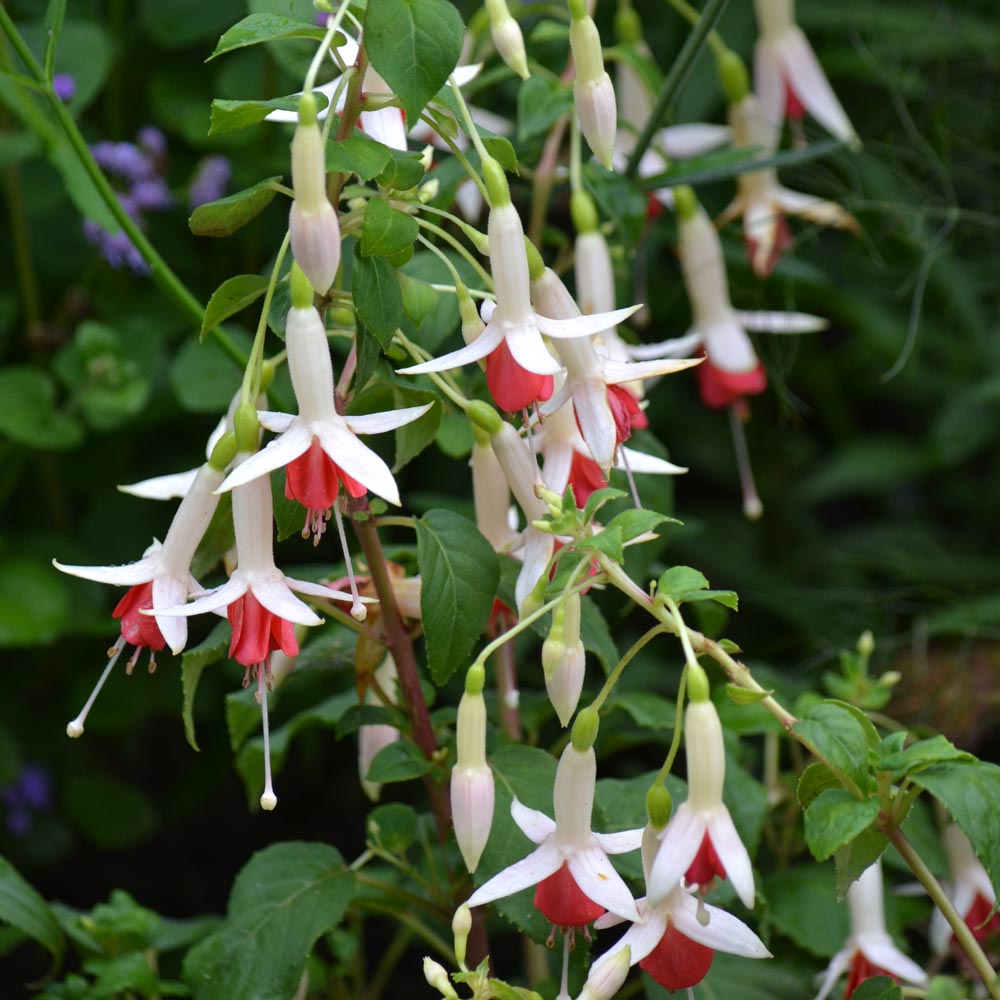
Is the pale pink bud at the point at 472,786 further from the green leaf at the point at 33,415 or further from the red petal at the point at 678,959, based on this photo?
the green leaf at the point at 33,415

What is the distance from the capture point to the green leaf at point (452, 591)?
1.86 ft

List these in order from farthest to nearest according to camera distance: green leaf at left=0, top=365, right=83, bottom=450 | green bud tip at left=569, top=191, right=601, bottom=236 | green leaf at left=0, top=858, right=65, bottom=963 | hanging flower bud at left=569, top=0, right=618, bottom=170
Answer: green leaf at left=0, top=365, right=83, bottom=450
green bud tip at left=569, top=191, right=601, bottom=236
green leaf at left=0, top=858, right=65, bottom=963
hanging flower bud at left=569, top=0, right=618, bottom=170

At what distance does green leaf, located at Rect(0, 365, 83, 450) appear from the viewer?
1040 mm

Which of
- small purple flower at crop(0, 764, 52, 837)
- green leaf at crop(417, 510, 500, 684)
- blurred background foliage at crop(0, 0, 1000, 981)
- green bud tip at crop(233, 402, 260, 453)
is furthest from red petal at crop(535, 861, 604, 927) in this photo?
small purple flower at crop(0, 764, 52, 837)

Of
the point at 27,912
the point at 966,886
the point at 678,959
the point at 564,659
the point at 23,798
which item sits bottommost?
the point at 23,798

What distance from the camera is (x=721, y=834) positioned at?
1.56 ft

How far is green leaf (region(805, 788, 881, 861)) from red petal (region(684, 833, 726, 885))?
45 mm

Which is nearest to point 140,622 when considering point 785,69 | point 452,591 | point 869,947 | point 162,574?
point 162,574

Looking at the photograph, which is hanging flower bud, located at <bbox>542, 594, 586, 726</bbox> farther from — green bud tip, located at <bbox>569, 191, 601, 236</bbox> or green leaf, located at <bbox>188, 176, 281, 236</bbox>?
green bud tip, located at <bbox>569, 191, 601, 236</bbox>

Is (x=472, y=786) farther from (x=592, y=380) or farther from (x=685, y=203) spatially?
(x=685, y=203)

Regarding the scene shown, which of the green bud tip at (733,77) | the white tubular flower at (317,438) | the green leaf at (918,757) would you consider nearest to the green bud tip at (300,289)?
the white tubular flower at (317,438)

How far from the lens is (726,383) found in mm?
929

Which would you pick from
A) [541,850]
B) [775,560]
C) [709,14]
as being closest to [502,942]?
[775,560]

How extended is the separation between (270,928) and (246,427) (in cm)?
29
